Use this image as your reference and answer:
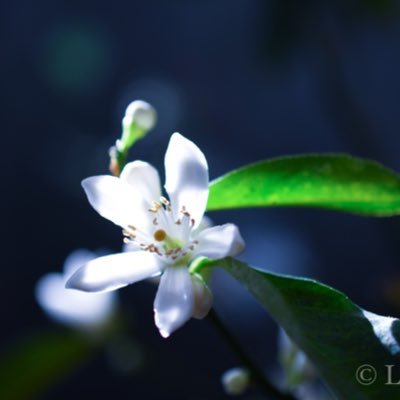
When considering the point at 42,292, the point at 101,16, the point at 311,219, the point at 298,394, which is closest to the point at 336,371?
the point at 298,394

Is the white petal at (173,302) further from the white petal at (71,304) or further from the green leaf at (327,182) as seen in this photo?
the white petal at (71,304)

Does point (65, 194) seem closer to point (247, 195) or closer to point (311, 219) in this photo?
point (311, 219)

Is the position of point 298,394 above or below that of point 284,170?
below

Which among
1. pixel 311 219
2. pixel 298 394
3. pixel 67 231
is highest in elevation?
pixel 298 394

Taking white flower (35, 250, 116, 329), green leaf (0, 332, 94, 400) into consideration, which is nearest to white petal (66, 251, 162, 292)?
white flower (35, 250, 116, 329)

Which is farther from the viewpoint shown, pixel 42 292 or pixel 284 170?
pixel 42 292

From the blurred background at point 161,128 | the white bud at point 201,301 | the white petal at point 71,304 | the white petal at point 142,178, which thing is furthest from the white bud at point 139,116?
the blurred background at point 161,128
